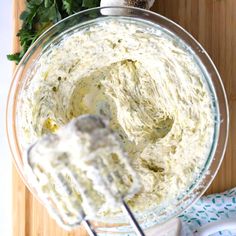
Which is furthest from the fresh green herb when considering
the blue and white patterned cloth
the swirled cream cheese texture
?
the blue and white patterned cloth

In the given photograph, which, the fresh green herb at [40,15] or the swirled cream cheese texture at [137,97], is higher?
the fresh green herb at [40,15]

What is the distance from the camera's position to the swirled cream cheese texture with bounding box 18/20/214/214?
2.50 ft

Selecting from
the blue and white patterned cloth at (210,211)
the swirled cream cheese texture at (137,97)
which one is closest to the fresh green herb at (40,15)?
the swirled cream cheese texture at (137,97)

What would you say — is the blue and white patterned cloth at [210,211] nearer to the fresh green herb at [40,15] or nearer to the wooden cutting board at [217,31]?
the wooden cutting board at [217,31]

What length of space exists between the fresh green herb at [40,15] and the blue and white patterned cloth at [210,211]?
38cm

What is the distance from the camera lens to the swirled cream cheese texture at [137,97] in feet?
2.50

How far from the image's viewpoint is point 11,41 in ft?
3.11

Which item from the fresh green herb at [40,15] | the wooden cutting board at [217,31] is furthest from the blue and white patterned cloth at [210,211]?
the fresh green herb at [40,15]

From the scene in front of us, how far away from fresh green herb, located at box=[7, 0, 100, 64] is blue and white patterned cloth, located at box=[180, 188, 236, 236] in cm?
38

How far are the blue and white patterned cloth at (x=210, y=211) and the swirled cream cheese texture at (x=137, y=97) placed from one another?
3.7 inches

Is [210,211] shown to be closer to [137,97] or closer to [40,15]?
[137,97]

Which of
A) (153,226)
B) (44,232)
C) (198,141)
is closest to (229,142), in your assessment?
(198,141)

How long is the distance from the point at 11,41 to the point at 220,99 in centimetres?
42

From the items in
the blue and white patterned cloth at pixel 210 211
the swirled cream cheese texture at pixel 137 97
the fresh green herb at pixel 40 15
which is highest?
the fresh green herb at pixel 40 15
